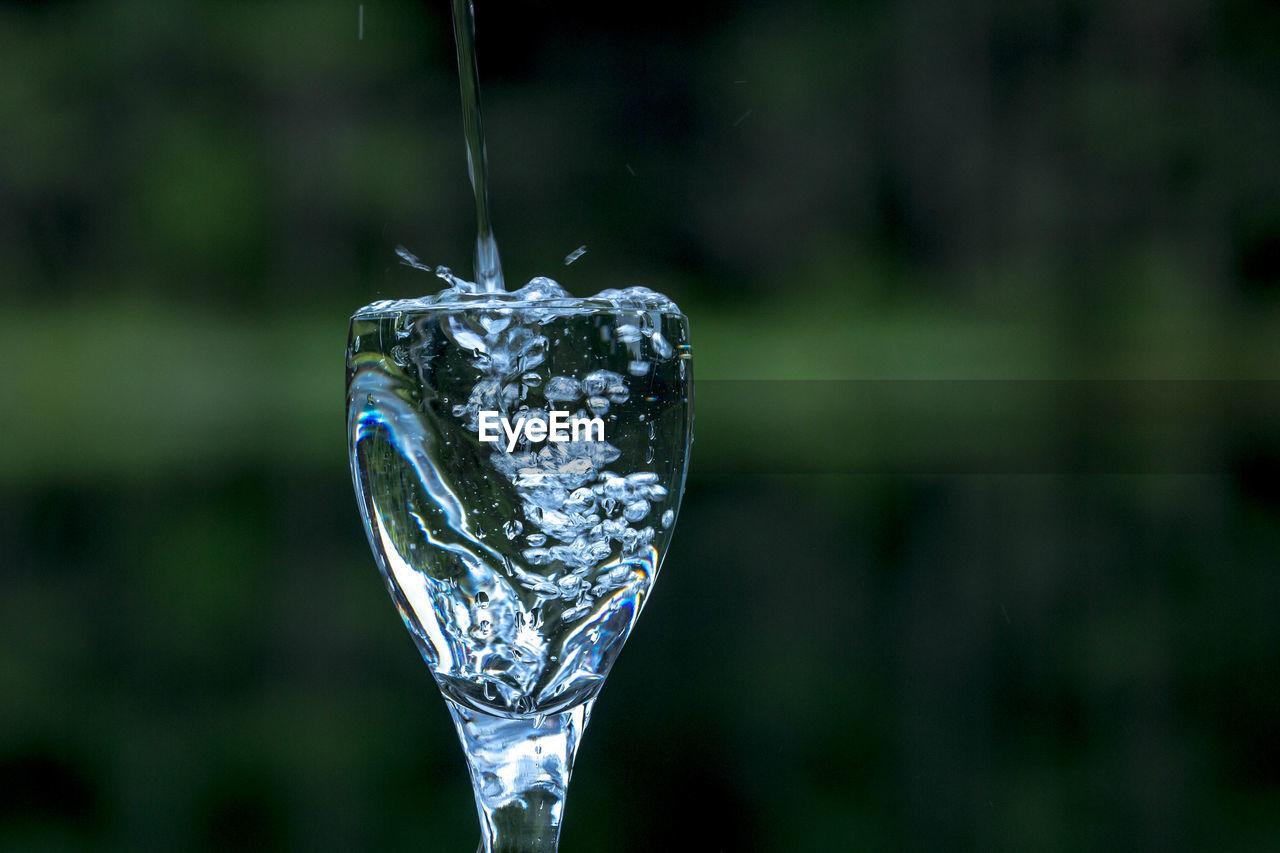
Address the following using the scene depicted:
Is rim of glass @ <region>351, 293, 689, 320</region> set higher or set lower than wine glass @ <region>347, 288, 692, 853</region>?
higher

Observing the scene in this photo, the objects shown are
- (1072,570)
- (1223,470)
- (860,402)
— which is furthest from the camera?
(860,402)

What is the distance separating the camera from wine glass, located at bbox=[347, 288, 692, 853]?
10.9 inches

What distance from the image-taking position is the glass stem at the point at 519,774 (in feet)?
0.95

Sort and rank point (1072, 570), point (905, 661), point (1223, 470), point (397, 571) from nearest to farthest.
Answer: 1. point (397, 571)
2. point (905, 661)
3. point (1072, 570)
4. point (1223, 470)

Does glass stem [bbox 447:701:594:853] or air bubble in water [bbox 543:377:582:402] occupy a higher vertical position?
air bubble in water [bbox 543:377:582:402]

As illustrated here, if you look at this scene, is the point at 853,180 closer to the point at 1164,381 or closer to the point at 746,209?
the point at 746,209

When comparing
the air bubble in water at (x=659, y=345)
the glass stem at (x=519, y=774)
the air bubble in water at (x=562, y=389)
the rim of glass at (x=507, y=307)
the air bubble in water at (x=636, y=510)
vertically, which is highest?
the rim of glass at (x=507, y=307)

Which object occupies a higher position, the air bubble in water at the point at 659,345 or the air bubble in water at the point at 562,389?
the air bubble in water at the point at 659,345

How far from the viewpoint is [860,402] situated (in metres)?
2.25

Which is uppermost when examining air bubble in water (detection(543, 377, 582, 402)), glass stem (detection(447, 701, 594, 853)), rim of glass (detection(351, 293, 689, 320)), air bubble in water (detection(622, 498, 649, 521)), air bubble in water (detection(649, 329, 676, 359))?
rim of glass (detection(351, 293, 689, 320))

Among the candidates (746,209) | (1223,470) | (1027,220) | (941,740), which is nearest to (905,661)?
(941,740)

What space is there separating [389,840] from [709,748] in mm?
126

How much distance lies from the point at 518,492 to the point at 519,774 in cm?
7

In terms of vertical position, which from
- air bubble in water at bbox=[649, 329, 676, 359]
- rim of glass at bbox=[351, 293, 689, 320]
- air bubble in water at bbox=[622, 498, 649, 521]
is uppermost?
rim of glass at bbox=[351, 293, 689, 320]
